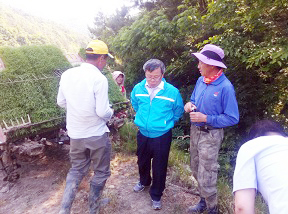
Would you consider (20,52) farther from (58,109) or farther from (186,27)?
(186,27)

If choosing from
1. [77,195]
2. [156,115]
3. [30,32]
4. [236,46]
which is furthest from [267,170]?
[30,32]

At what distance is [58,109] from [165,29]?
423cm

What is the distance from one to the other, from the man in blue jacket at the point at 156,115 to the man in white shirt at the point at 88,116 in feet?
1.68

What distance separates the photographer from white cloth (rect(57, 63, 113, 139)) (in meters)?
2.56

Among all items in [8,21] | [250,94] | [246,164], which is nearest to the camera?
[246,164]

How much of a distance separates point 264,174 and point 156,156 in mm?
1788

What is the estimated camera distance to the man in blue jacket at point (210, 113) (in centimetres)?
254

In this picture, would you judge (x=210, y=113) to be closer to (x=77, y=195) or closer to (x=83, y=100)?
(x=83, y=100)

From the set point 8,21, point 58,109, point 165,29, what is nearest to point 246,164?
point 58,109

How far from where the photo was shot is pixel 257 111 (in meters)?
6.18

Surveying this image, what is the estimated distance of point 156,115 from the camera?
2.98m

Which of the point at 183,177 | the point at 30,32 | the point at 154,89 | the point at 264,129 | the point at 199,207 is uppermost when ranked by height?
the point at 264,129

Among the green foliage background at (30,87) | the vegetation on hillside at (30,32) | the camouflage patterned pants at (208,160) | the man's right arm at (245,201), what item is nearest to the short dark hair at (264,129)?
the man's right arm at (245,201)

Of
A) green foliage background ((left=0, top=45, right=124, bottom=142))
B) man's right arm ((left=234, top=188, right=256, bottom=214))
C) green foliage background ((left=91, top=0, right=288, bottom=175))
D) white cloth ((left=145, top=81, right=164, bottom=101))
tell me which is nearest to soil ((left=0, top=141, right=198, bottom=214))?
green foliage background ((left=0, top=45, right=124, bottom=142))
